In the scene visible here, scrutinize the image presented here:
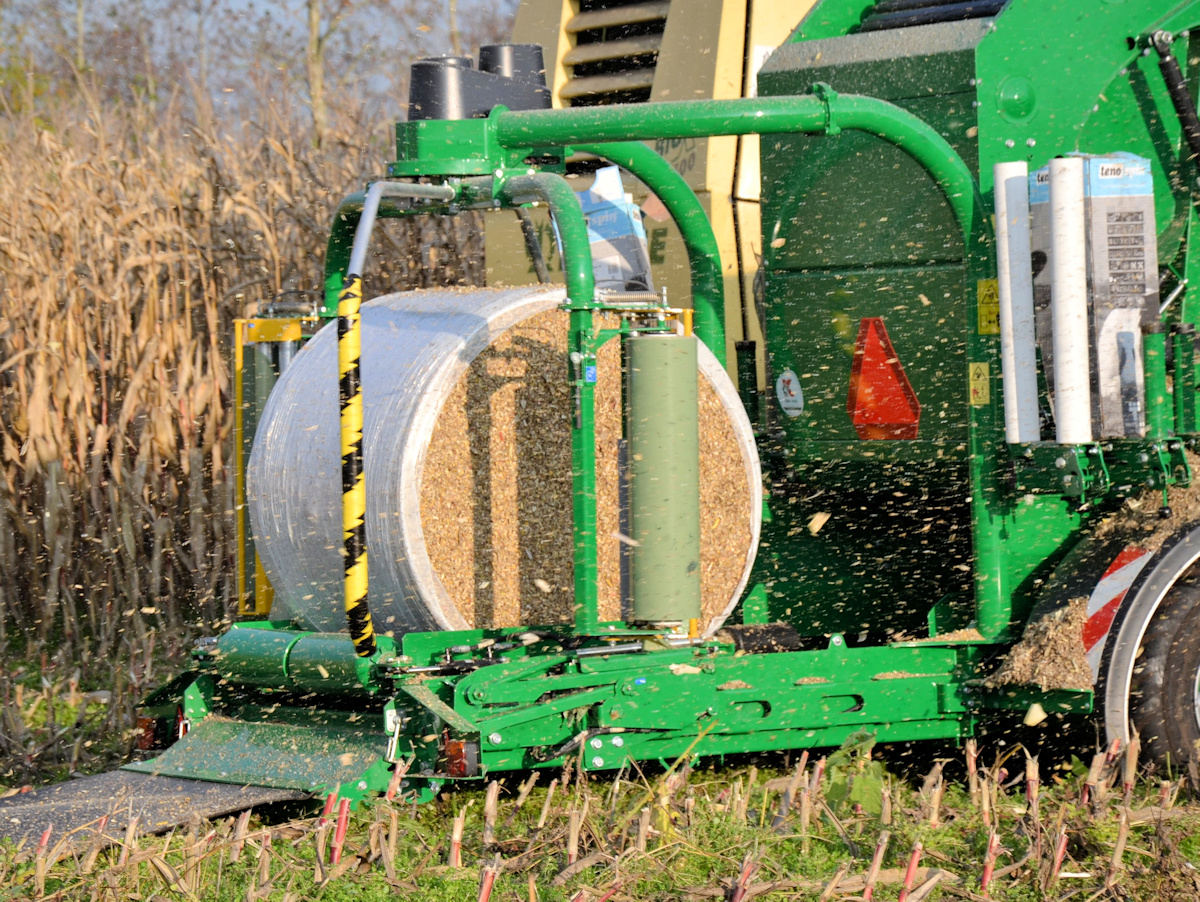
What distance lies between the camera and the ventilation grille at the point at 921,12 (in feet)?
16.7

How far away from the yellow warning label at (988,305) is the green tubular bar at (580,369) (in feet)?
4.20

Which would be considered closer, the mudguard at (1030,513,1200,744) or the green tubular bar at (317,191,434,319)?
the mudguard at (1030,513,1200,744)

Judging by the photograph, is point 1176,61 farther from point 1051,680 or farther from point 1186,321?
point 1051,680

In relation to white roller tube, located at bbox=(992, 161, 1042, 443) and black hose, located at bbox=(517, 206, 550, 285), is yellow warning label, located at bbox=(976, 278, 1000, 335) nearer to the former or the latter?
white roller tube, located at bbox=(992, 161, 1042, 443)

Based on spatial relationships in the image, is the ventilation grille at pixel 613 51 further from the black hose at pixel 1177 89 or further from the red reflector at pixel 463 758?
the red reflector at pixel 463 758

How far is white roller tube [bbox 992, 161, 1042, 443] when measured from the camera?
4648mm

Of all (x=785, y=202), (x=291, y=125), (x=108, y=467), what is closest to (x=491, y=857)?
(x=785, y=202)

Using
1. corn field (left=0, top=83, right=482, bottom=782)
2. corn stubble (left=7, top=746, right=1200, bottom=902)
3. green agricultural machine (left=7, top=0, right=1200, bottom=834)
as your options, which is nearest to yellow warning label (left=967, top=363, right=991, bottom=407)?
green agricultural machine (left=7, top=0, right=1200, bottom=834)

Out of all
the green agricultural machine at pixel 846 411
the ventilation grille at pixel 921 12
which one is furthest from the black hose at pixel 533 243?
the ventilation grille at pixel 921 12

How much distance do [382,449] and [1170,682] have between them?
241 cm

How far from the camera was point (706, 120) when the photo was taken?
4.34 m

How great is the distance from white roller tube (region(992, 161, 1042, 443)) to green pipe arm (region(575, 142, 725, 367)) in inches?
41.7

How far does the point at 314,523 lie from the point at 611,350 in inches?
40.1

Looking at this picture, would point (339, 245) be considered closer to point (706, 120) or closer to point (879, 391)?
point (706, 120)
